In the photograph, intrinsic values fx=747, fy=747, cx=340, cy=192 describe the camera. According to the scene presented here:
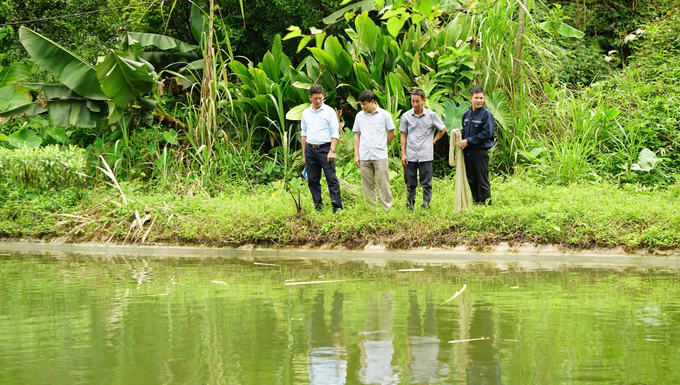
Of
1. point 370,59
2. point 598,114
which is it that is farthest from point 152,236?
point 598,114

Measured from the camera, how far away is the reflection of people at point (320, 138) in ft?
35.7

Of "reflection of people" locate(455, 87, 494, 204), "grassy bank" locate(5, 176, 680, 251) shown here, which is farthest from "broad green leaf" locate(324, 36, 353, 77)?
"reflection of people" locate(455, 87, 494, 204)

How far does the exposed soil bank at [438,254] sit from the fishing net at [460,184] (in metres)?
0.78

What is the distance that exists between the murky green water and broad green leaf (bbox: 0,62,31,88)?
885cm

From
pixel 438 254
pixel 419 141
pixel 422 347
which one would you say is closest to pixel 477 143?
pixel 419 141

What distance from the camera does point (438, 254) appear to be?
9.64 metres

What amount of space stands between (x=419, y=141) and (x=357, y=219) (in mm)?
1476

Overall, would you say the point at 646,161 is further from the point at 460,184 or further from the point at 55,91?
the point at 55,91

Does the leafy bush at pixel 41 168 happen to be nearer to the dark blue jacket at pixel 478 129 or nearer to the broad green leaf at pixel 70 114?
the broad green leaf at pixel 70 114

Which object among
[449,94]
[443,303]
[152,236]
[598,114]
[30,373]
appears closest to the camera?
[30,373]

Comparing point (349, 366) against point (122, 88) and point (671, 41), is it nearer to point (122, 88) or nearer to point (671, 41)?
point (122, 88)

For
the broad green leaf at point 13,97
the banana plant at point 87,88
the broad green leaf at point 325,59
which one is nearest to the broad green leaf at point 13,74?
the broad green leaf at point 13,97

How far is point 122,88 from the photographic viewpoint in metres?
13.7

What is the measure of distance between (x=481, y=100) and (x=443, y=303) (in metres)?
4.37
